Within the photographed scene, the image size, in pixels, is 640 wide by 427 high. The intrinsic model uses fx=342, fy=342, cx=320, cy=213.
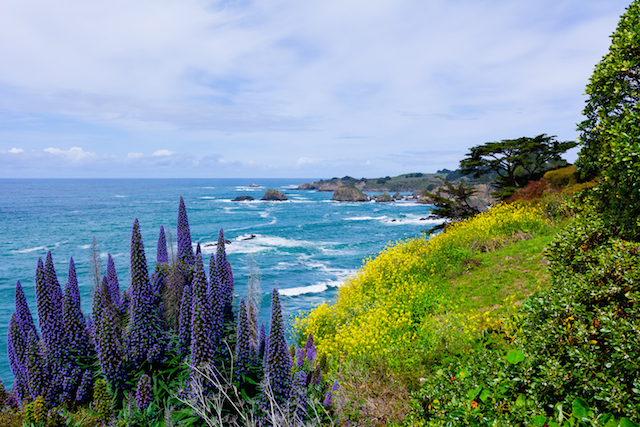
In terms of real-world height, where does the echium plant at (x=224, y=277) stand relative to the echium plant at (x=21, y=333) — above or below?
above

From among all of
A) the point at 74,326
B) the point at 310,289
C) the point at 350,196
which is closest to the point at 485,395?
the point at 74,326

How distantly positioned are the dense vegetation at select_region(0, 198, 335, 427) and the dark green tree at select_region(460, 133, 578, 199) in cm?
2737

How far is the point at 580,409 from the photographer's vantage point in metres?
3.21

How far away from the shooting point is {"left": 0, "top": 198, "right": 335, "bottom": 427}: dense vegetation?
4293 mm

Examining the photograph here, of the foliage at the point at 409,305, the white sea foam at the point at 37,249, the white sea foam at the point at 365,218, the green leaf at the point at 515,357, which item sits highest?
the green leaf at the point at 515,357

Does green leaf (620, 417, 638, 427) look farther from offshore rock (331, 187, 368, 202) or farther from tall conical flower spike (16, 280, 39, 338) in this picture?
offshore rock (331, 187, 368, 202)

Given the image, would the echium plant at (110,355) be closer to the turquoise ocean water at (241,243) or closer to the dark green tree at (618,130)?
the dark green tree at (618,130)

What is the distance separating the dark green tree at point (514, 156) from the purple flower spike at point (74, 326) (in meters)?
28.6

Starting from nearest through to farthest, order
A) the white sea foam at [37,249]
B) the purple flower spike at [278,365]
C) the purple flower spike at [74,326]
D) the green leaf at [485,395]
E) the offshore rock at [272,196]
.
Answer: the green leaf at [485,395] → the purple flower spike at [278,365] → the purple flower spike at [74,326] → the white sea foam at [37,249] → the offshore rock at [272,196]

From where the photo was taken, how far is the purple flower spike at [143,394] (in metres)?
4.22

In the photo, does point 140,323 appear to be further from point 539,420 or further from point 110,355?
point 539,420

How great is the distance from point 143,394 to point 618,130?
6.84 metres

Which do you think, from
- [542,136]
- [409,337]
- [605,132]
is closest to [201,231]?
[542,136]

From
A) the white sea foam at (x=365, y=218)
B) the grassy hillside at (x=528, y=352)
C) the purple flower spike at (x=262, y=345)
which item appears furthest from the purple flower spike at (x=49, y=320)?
the white sea foam at (x=365, y=218)
